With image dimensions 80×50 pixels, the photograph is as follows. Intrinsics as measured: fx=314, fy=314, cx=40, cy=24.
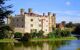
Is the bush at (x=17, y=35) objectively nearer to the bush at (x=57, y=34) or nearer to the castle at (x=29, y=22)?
the castle at (x=29, y=22)

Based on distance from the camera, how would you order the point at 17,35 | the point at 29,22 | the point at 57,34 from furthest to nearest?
the point at 57,34, the point at 29,22, the point at 17,35

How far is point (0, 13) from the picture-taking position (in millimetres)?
13797

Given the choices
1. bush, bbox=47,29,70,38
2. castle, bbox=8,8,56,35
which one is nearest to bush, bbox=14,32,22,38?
castle, bbox=8,8,56,35

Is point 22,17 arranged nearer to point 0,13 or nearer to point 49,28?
point 49,28

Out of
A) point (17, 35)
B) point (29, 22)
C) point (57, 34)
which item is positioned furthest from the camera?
point (57, 34)

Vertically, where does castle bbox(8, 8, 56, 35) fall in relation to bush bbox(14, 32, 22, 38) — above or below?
above

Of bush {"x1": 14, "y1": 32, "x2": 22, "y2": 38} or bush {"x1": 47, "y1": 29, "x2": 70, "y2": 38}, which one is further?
bush {"x1": 47, "y1": 29, "x2": 70, "y2": 38}

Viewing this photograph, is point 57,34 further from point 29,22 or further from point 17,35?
point 17,35

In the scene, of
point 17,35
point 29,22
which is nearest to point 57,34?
point 29,22

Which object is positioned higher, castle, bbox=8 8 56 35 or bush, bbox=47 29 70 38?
castle, bbox=8 8 56 35

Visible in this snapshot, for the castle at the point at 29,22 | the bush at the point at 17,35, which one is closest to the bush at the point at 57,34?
the castle at the point at 29,22

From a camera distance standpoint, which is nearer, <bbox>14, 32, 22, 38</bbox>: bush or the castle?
<bbox>14, 32, 22, 38</bbox>: bush

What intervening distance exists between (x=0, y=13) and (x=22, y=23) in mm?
63005

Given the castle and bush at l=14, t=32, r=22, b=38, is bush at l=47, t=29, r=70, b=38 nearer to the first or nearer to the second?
the castle
